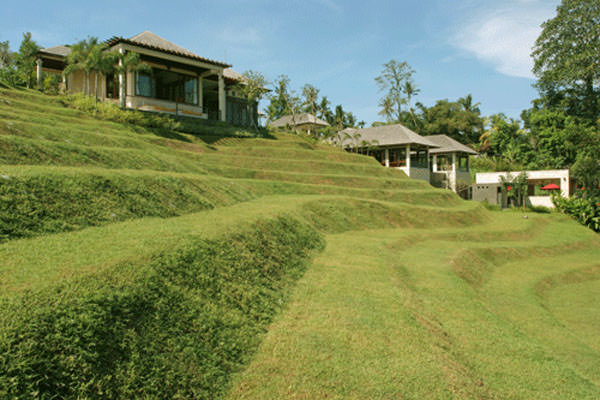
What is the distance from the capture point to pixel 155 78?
93.0 ft

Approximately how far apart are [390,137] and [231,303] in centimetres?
3549

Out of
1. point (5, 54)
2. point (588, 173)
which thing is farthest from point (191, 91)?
point (5, 54)

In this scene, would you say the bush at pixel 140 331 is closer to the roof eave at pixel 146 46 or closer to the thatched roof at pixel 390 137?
the roof eave at pixel 146 46

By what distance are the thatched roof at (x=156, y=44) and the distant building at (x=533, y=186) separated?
86.1 ft

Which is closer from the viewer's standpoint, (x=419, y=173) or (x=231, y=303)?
(x=231, y=303)

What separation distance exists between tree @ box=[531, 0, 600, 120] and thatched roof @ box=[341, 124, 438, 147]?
58.5ft

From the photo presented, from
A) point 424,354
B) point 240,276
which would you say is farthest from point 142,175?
point 424,354

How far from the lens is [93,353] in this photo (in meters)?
3.85

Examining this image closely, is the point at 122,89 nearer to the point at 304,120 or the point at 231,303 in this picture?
the point at 231,303

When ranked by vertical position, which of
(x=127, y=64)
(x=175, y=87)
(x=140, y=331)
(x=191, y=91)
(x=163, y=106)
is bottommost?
(x=140, y=331)

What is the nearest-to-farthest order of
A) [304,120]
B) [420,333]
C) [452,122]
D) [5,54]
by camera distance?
1. [420,333]
2. [5,54]
3. [304,120]
4. [452,122]

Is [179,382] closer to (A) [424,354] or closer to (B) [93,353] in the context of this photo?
(B) [93,353]

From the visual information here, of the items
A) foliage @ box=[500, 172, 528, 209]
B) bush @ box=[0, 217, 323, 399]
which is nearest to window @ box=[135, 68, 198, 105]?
bush @ box=[0, 217, 323, 399]

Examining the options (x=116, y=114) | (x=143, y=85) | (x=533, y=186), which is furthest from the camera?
(x=533, y=186)
